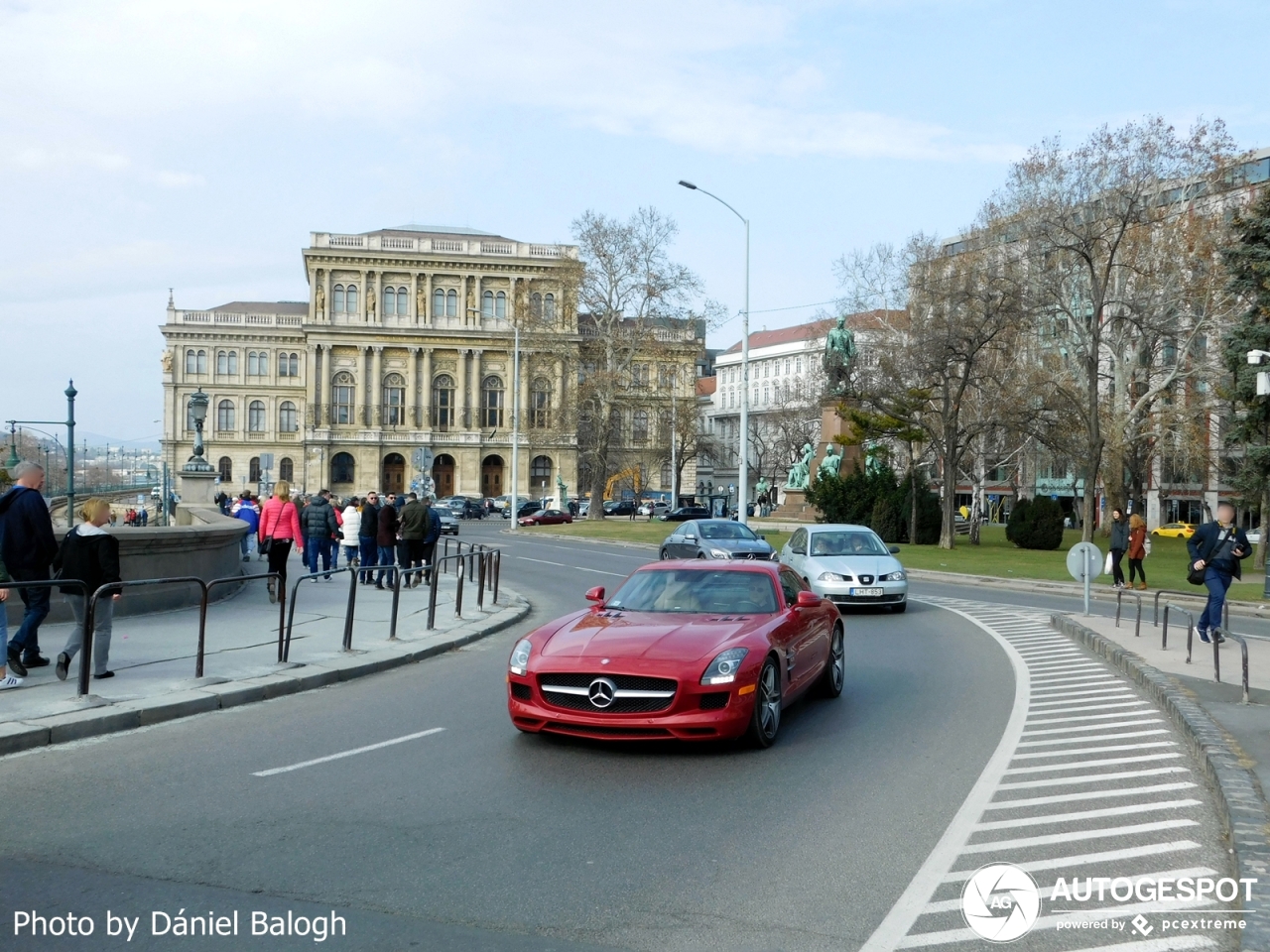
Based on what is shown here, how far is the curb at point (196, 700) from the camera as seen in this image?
8594 mm

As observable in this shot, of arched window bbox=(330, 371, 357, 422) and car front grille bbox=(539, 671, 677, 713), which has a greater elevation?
arched window bbox=(330, 371, 357, 422)

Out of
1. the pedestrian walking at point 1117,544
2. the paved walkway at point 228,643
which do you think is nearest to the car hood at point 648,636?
the paved walkway at point 228,643

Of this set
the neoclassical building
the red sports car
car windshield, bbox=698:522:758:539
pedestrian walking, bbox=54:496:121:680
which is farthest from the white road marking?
the neoclassical building

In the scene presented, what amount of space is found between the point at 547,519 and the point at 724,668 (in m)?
63.0

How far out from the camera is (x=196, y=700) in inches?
394

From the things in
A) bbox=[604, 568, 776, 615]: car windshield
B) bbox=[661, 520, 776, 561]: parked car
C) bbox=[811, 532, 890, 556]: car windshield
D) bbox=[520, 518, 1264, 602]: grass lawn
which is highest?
bbox=[604, 568, 776, 615]: car windshield

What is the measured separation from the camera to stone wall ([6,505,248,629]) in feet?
47.4

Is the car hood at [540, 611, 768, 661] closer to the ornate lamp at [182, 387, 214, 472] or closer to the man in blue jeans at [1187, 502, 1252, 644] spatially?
the man in blue jeans at [1187, 502, 1252, 644]

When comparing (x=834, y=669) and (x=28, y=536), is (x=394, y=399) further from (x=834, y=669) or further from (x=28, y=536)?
(x=834, y=669)

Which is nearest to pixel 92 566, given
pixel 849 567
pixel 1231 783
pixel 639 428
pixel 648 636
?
pixel 648 636

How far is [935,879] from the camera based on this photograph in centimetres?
562

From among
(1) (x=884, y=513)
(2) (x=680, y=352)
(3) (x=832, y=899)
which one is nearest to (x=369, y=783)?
(3) (x=832, y=899)

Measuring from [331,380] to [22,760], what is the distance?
317ft

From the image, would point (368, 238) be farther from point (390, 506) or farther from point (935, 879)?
point (935, 879)
